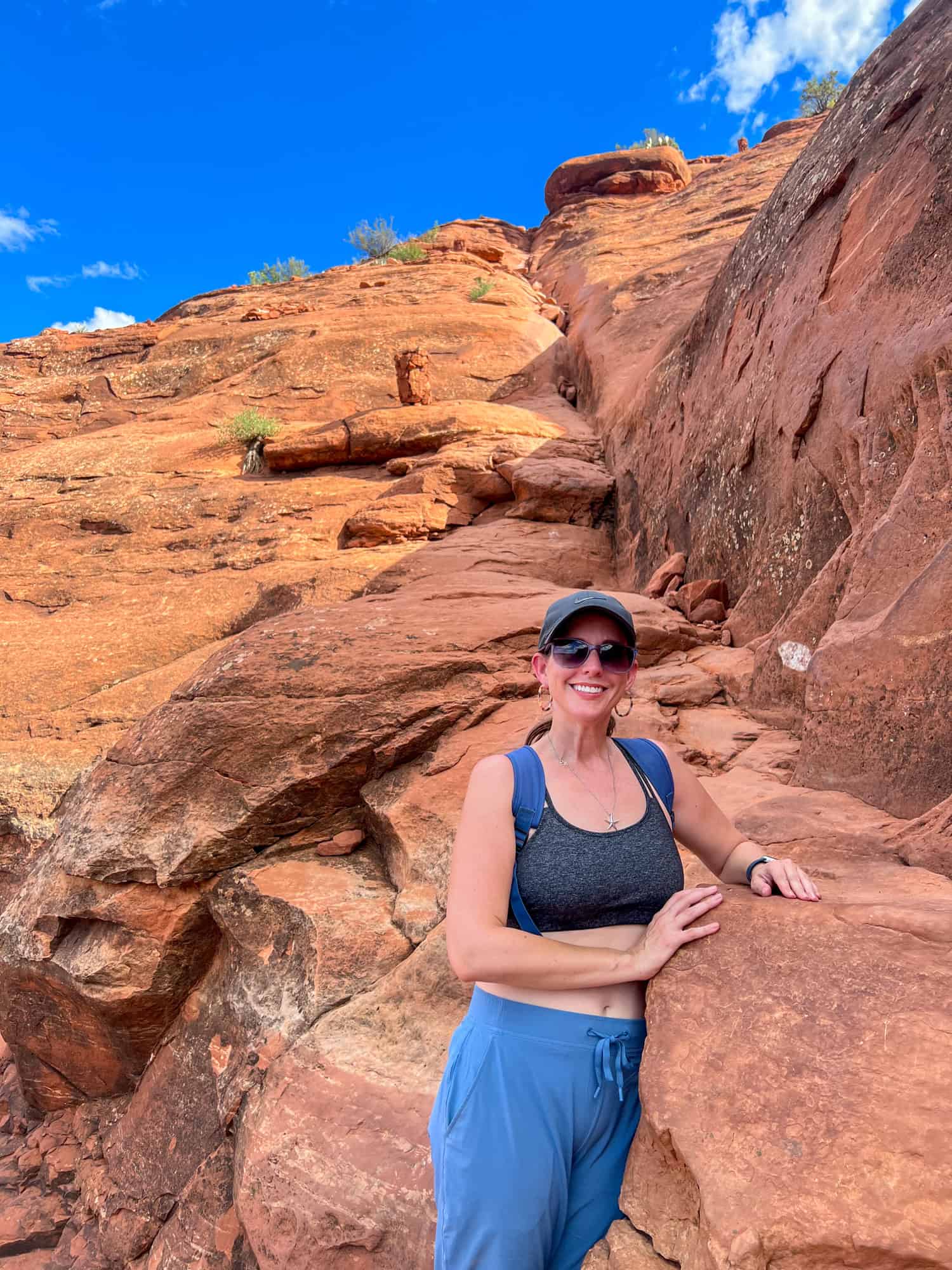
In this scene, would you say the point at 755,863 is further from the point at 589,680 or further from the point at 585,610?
the point at 585,610

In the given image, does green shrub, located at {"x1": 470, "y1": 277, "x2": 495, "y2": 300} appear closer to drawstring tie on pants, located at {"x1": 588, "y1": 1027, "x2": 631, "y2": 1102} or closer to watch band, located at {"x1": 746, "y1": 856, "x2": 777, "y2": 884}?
watch band, located at {"x1": 746, "y1": 856, "x2": 777, "y2": 884}

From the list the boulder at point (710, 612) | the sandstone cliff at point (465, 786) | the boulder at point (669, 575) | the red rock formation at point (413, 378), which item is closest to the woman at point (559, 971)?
the sandstone cliff at point (465, 786)

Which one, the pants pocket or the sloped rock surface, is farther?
the sloped rock surface

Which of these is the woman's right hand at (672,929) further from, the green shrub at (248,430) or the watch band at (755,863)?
the green shrub at (248,430)

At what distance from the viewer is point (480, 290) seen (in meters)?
17.5

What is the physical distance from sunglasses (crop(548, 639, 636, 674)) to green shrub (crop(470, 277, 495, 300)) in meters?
16.7

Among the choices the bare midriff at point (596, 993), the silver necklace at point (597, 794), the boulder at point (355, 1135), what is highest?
the silver necklace at point (597, 794)

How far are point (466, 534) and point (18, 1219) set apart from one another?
7.16 m

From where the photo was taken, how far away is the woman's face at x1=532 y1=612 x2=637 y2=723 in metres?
2.10

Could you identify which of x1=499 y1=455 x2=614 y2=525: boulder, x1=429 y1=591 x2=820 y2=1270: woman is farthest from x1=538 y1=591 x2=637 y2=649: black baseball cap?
x1=499 y1=455 x2=614 y2=525: boulder

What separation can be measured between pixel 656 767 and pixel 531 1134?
3.15 feet

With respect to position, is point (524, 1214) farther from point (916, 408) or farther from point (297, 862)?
point (916, 408)

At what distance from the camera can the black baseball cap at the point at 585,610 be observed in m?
2.12

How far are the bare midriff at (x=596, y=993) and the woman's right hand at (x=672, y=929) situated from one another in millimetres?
43
